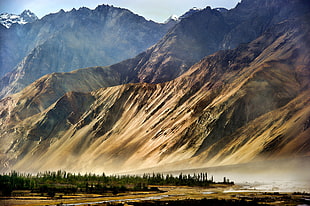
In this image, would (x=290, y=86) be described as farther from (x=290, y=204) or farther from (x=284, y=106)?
(x=290, y=204)

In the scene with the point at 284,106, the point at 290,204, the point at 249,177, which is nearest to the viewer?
the point at 290,204

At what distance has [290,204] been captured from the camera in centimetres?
6212

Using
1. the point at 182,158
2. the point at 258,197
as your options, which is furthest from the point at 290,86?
the point at 258,197

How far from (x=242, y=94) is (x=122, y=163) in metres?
60.8

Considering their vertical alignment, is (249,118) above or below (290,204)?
above

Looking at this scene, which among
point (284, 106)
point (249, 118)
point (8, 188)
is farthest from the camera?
point (249, 118)

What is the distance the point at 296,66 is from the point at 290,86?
21955 millimetres

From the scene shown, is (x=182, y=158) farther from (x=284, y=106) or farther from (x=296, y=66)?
(x=296, y=66)

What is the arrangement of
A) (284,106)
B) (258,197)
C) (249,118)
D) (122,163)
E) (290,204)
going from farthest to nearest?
(122,163)
(249,118)
(284,106)
(258,197)
(290,204)

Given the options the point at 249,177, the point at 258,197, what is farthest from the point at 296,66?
the point at 258,197

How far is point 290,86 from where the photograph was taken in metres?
178

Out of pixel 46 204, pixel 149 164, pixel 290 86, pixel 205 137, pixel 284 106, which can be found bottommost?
pixel 46 204

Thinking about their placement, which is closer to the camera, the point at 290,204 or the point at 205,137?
Result: the point at 290,204

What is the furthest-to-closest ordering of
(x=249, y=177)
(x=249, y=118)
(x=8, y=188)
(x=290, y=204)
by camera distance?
(x=249, y=118), (x=249, y=177), (x=8, y=188), (x=290, y=204)
